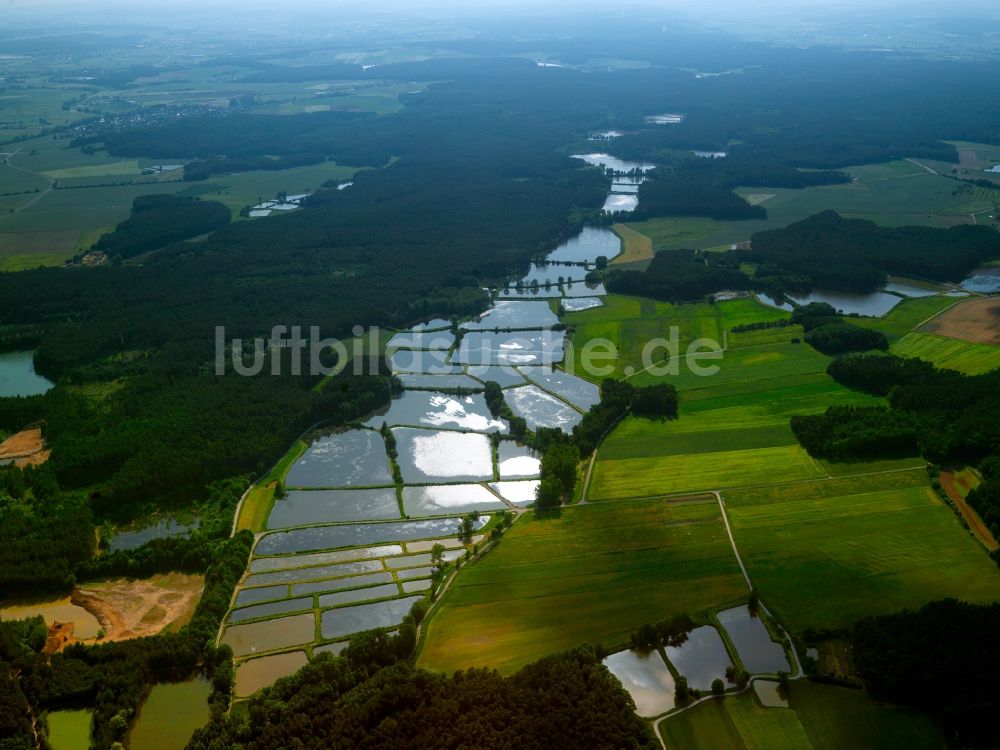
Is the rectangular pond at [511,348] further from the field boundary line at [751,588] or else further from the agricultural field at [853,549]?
the agricultural field at [853,549]

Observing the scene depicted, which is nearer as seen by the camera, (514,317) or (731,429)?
(731,429)

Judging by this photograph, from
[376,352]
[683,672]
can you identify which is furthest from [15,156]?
[683,672]

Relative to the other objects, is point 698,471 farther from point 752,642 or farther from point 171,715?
point 171,715

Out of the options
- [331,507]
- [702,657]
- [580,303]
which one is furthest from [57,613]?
[580,303]

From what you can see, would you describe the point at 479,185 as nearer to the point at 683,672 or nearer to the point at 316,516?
the point at 316,516

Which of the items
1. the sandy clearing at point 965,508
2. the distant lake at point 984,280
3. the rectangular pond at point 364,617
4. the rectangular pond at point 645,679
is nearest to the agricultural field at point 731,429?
the sandy clearing at point 965,508

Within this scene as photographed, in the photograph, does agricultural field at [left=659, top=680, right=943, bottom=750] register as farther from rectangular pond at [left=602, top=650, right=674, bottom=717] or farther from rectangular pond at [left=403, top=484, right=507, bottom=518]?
rectangular pond at [left=403, top=484, right=507, bottom=518]

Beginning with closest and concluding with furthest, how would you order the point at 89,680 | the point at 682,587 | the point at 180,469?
the point at 89,680 → the point at 682,587 → the point at 180,469
